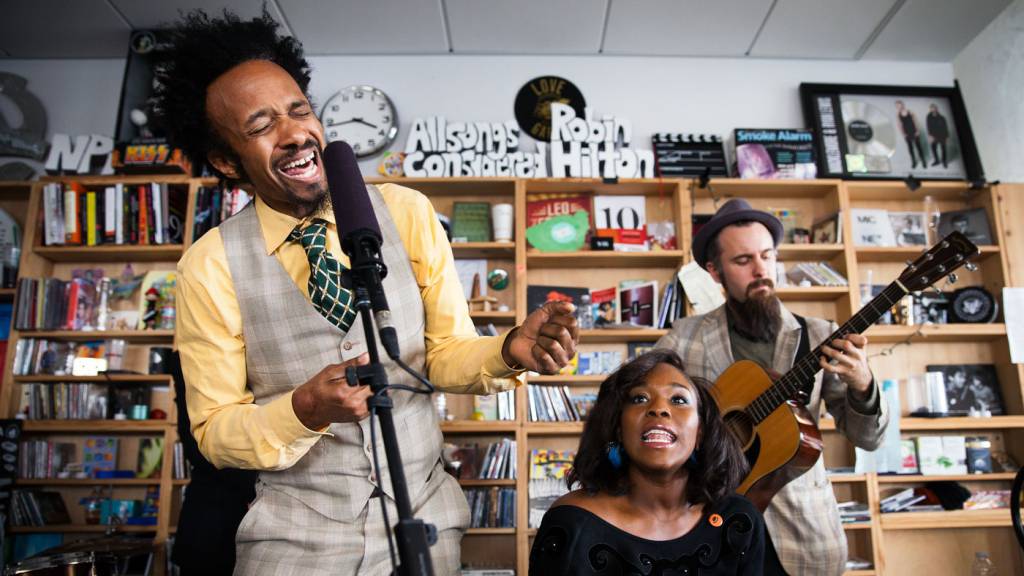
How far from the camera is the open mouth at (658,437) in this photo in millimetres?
1665

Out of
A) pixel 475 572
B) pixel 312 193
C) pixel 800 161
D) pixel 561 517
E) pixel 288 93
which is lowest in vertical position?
pixel 475 572

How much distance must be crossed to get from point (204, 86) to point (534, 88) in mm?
3085

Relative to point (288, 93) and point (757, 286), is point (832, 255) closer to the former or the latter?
point (757, 286)

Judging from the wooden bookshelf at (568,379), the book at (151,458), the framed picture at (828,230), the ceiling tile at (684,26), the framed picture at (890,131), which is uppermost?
the ceiling tile at (684,26)

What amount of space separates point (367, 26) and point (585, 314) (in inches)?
81.5

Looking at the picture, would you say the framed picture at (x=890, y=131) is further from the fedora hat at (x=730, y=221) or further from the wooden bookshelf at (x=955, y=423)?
the fedora hat at (x=730, y=221)

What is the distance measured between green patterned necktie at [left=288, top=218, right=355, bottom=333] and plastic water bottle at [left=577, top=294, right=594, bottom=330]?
2.66m

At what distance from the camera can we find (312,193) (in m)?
1.24

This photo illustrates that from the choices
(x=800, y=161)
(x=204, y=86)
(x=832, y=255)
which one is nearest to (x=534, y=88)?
(x=800, y=161)

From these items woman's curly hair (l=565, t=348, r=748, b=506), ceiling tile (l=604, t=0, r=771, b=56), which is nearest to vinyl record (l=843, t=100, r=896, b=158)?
ceiling tile (l=604, t=0, r=771, b=56)

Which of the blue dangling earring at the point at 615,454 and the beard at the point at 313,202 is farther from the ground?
the beard at the point at 313,202

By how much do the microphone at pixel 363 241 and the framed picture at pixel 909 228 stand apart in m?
4.05

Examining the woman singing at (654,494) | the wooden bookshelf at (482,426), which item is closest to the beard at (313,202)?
the woman singing at (654,494)

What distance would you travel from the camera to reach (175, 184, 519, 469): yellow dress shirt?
1.04m
